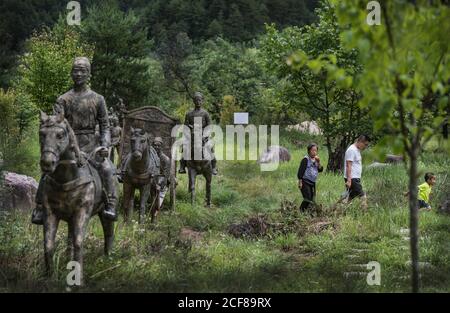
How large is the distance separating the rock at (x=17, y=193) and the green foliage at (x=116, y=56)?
23.2m

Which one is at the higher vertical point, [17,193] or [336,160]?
[336,160]

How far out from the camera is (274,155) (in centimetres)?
2305

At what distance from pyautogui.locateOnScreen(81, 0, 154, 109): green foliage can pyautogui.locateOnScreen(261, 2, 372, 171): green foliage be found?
54.3 feet

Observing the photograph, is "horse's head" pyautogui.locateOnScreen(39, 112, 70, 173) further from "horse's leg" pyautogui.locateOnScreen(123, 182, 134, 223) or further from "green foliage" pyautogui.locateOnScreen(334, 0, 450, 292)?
"horse's leg" pyautogui.locateOnScreen(123, 182, 134, 223)

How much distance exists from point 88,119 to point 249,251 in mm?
3379

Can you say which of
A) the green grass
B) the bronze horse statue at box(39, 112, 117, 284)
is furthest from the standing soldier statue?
the green grass

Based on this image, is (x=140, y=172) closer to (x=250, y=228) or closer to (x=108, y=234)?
(x=250, y=228)

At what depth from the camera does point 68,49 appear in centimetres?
2852

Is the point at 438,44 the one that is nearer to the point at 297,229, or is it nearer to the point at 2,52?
the point at 297,229

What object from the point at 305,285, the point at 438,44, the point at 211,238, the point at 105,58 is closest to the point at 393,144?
the point at 438,44

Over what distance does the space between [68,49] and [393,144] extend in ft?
83.0

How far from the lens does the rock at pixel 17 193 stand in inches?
469

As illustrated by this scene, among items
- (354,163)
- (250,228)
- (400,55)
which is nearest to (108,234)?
(250,228)

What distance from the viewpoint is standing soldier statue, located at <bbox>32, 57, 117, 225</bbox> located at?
8.33 meters
